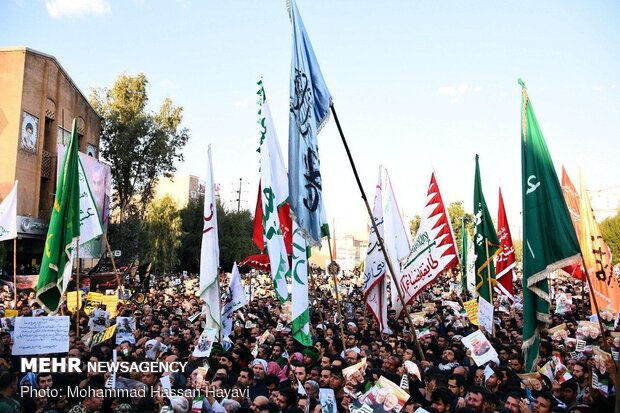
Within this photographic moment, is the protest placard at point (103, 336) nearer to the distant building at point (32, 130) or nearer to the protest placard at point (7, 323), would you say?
the protest placard at point (7, 323)

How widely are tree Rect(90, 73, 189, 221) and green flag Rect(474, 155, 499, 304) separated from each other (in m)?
31.9

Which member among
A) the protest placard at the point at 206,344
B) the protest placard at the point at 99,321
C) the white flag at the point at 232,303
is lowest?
the protest placard at the point at 206,344

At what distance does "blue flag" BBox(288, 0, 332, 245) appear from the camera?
7.45 metres

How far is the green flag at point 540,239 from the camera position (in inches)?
259

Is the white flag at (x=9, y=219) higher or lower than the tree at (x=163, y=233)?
lower

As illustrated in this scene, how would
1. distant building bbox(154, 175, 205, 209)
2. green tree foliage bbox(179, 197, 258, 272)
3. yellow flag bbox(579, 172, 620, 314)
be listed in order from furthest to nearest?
distant building bbox(154, 175, 205, 209) < green tree foliage bbox(179, 197, 258, 272) < yellow flag bbox(579, 172, 620, 314)

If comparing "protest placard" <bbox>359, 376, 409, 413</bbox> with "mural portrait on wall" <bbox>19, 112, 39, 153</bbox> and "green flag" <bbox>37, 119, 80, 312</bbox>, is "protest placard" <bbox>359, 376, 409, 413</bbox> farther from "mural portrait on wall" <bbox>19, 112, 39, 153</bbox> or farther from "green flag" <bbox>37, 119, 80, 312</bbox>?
"mural portrait on wall" <bbox>19, 112, 39, 153</bbox>

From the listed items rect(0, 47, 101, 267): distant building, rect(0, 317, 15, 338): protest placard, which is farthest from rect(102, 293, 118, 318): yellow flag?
rect(0, 47, 101, 267): distant building

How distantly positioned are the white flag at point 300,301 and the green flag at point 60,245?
4.50 m

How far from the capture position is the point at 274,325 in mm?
15359

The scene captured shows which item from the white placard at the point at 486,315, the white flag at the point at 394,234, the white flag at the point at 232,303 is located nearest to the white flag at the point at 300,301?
the white flag at the point at 232,303

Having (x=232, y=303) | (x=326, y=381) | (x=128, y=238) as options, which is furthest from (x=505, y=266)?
(x=128, y=238)

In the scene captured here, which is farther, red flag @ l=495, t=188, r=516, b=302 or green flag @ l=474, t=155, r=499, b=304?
red flag @ l=495, t=188, r=516, b=302

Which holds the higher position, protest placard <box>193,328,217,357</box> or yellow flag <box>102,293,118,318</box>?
yellow flag <box>102,293,118,318</box>
